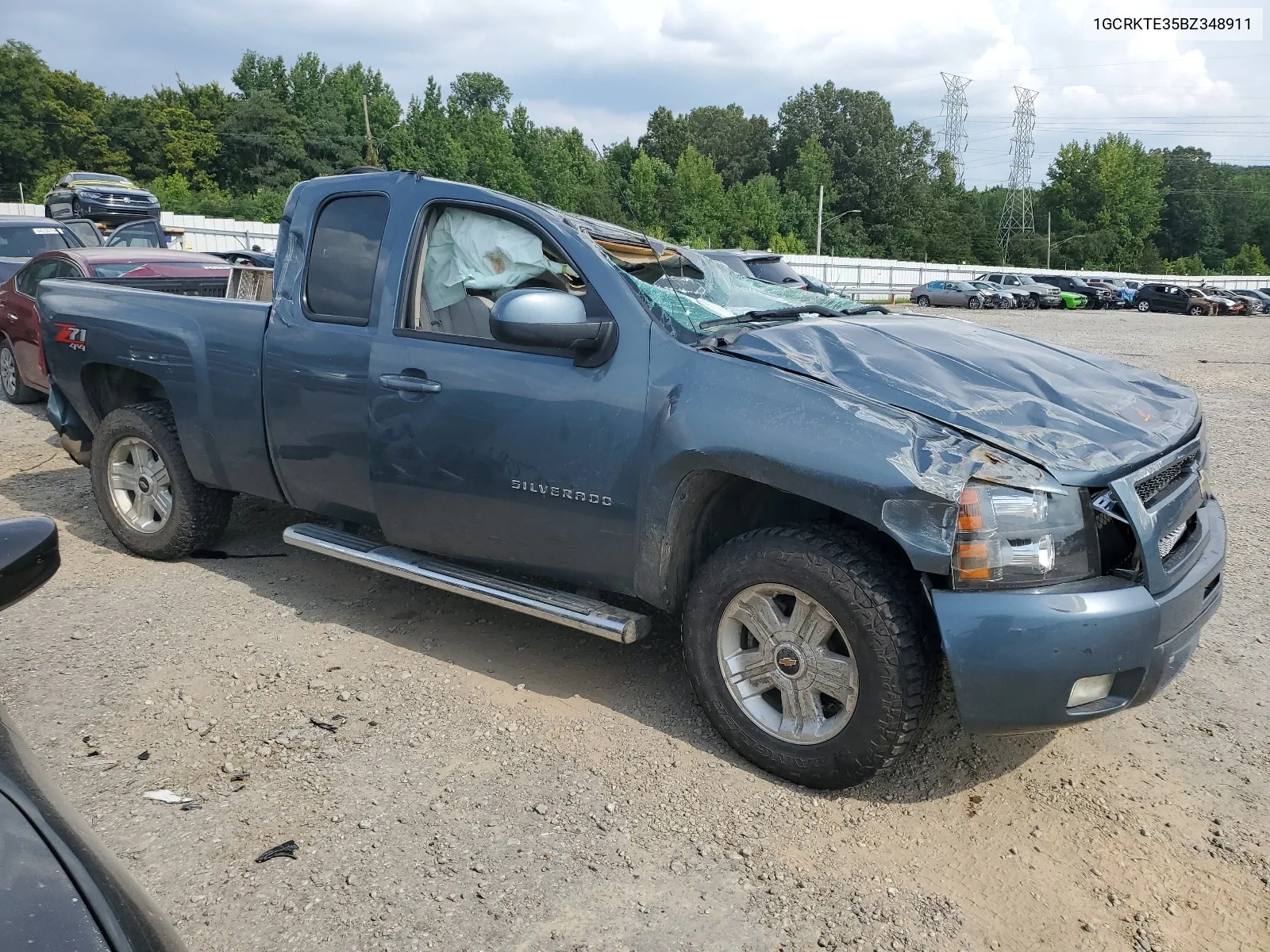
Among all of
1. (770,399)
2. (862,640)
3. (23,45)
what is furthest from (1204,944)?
(23,45)

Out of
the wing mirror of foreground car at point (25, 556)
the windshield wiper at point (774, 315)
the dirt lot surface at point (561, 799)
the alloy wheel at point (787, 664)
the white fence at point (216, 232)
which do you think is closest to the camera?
the wing mirror of foreground car at point (25, 556)

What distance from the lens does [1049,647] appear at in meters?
2.78

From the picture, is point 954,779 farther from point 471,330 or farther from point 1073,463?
point 471,330

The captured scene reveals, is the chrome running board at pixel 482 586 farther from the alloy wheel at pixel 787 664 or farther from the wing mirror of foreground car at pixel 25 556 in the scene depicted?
the wing mirror of foreground car at pixel 25 556

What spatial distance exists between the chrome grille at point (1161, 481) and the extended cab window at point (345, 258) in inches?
117

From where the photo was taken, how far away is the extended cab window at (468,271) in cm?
407

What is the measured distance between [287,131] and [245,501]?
68.0m

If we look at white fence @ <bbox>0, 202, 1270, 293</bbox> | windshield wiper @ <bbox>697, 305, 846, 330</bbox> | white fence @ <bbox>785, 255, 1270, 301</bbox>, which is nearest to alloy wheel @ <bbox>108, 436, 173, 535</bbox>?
windshield wiper @ <bbox>697, 305, 846, 330</bbox>

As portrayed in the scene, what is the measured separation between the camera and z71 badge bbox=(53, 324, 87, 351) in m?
5.38

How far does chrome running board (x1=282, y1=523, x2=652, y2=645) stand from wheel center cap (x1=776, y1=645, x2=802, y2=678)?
1.77 feet

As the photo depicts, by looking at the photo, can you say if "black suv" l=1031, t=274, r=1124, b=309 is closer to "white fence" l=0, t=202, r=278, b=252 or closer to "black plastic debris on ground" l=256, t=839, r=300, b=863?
"white fence" l=0, t=202, r=278, b=252

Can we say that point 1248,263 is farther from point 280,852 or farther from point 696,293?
point 280,852

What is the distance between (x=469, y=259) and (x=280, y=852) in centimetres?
238

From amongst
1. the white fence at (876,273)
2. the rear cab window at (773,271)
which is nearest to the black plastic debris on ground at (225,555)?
the rear cab window at (773,271)
